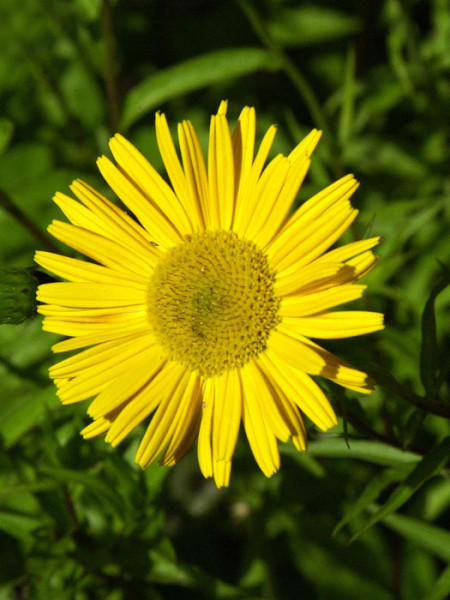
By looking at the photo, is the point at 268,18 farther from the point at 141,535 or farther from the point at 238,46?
the point at 141,535

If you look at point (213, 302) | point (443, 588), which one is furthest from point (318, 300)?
point (443, 588)

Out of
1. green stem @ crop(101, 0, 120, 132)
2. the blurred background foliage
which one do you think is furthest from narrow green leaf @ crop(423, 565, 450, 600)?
green stem @ crop(101, 0, 120, 132)

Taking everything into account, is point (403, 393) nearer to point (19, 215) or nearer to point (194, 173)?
point (194, 173)

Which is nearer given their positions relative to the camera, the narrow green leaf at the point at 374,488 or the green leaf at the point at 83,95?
the narrow green leaf at the point at 374,488

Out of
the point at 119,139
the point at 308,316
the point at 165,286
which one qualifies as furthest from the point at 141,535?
the point at 119,139

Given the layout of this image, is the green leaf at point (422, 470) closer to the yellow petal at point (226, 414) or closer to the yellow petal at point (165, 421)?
the yellow petal at point (226, 414)

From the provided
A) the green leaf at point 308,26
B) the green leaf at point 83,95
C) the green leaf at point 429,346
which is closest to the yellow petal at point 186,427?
the green leaf at point 429,346

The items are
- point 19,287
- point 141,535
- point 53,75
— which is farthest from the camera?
point 53,75
